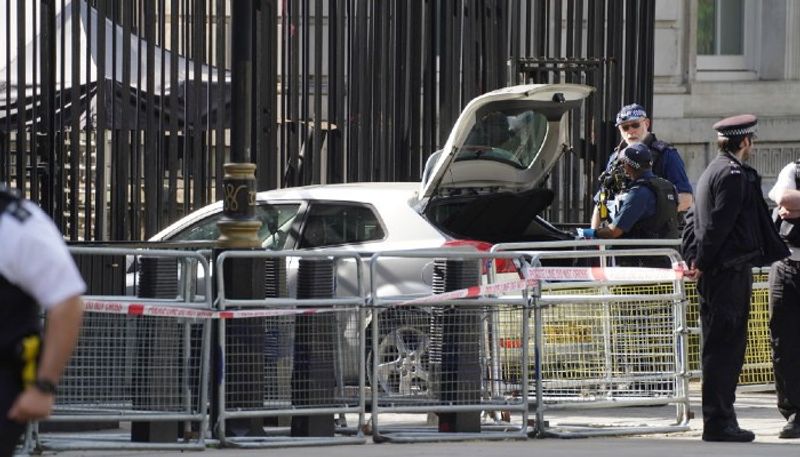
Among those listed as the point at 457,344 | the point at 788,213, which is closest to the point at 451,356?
the point at 457,344

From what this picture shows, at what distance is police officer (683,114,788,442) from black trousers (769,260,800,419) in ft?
1.63

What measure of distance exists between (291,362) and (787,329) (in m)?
2.87

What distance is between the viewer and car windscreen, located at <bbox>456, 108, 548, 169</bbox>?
11.9m

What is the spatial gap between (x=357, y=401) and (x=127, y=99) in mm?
3192

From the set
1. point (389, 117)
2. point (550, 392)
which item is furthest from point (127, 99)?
point (550, 392)

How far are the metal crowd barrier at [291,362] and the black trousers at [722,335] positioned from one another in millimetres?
1883

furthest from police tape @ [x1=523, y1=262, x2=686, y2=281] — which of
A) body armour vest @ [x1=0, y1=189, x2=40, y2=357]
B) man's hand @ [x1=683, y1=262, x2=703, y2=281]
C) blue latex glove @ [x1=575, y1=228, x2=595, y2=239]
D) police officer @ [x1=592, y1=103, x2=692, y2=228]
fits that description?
body armour vest @ [x1=0, y1=189, x2=40, y2=357]

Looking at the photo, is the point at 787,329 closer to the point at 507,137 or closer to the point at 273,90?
the point at 507,137

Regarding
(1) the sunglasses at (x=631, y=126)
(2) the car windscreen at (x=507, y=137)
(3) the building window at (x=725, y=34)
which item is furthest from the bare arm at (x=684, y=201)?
(3) the building window at (x=725, y=34)

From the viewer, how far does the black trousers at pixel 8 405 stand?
5.12 meters

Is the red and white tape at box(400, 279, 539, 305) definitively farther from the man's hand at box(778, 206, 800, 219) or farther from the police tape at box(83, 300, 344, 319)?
the man's hand at box(778, 206, 800, 219)

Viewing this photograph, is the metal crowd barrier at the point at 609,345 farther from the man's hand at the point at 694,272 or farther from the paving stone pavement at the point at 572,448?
the man's hand at the point at 694,272

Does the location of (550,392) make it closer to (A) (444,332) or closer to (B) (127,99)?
(A) (444,332)

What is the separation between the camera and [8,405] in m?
5.12
